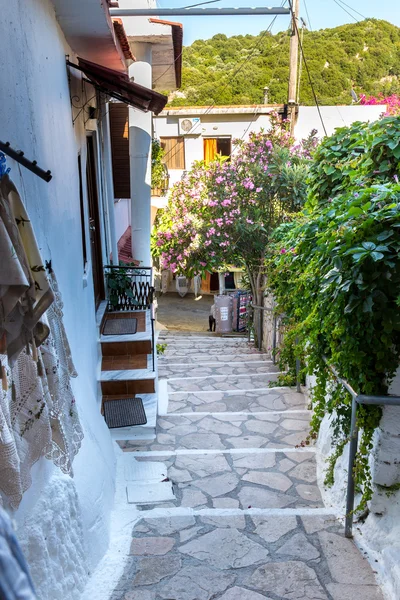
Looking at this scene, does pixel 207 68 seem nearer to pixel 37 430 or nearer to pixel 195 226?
pixel 195 226

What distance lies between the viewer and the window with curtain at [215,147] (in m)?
22.0

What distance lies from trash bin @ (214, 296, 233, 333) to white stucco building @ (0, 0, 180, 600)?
1038 cm

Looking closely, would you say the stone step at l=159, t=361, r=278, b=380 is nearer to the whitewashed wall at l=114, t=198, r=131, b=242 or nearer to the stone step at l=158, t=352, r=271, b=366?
the stone step at l=158, t=352, r=271, b=366

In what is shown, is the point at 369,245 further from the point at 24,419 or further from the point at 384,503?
the point at 24,419

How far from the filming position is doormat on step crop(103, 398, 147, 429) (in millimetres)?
5930

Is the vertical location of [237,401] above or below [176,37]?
below

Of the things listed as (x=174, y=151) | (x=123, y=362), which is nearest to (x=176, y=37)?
(x=123, y=362)

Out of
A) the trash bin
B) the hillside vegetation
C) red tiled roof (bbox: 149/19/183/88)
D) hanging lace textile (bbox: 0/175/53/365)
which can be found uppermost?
the hillside vegetation

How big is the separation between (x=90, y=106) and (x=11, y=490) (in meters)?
6.04

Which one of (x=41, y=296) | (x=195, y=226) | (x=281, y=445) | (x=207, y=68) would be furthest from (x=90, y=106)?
(x=207, y=68)

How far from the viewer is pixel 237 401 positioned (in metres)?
7.14

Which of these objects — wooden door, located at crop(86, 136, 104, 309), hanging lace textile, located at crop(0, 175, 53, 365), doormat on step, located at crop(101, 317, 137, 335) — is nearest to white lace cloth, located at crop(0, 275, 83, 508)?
hanging lace textile, located at crop(0, 175, 53, 365)

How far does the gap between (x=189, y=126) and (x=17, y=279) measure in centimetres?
2085

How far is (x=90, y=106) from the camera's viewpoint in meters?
7.05
